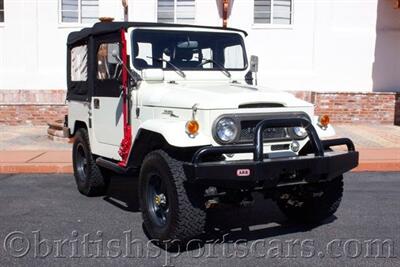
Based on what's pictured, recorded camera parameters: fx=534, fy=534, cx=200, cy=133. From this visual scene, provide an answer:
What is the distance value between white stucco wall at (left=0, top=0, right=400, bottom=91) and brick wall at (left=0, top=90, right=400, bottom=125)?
331mm

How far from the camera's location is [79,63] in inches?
284

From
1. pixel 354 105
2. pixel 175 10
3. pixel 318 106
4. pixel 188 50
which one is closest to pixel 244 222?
pixel 188 50

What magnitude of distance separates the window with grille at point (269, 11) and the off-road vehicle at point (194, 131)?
30.2ft

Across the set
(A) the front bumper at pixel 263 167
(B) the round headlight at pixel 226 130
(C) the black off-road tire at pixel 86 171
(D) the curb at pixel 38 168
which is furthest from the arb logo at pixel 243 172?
(D) the curb at pixel 38 168

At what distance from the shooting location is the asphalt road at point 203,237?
15.3ft

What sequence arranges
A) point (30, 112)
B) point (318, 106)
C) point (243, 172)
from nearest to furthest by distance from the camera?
point (243, 172) < point (30, 112) < point (318, 106)

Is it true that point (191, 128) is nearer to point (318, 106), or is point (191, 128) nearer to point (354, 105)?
point (318, 106)

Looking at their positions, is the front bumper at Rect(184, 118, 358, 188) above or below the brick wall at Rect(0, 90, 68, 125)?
above

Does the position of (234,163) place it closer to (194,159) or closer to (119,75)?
(194,159)

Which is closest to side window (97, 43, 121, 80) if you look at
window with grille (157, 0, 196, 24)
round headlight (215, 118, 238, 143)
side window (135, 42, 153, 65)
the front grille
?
side window (135, 42, 153, 65)

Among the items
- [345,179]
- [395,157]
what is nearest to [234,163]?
[345,179]

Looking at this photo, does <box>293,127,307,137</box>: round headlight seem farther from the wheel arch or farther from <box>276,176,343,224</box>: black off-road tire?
the wheel arch

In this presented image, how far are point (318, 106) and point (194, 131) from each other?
35.6 feet

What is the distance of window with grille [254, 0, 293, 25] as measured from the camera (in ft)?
50.5
